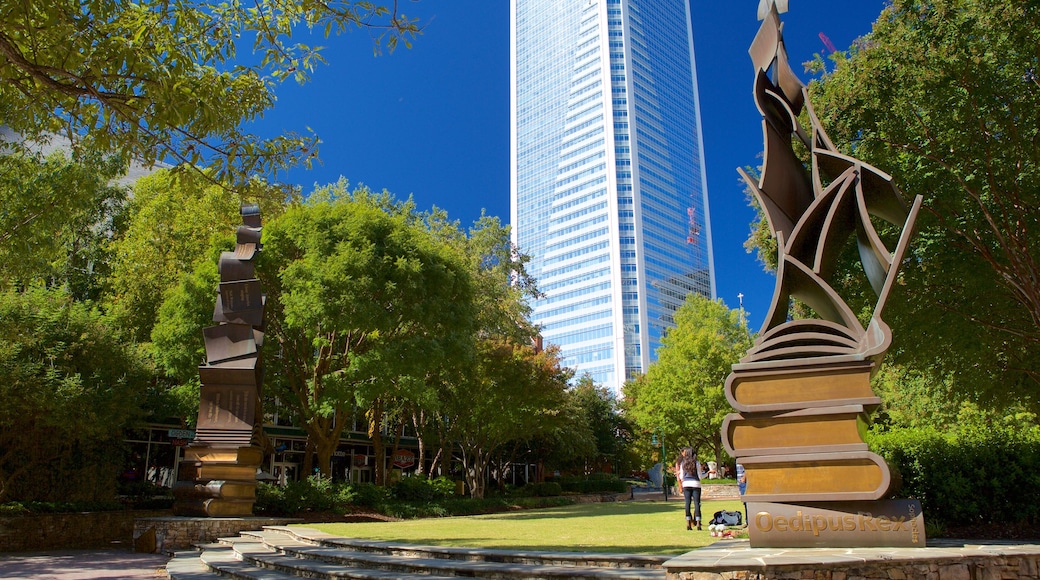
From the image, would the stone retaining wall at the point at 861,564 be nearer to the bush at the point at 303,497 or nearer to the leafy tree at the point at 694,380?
the bush at the point at 303,497

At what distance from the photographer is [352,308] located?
19.2 meters

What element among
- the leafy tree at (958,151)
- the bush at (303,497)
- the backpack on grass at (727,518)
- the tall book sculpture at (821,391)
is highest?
the leafy tree at (958,151)

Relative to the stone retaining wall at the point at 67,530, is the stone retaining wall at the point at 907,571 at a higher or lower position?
higher

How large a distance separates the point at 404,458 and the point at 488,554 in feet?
114

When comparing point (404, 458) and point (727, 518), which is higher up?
point (727, 518)

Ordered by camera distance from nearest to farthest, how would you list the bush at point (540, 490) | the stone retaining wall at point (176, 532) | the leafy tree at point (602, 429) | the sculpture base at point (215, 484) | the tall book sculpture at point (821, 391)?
the tall book sculpture at point (821, 391), the stone retaining wall at point (176, 532), the sculpture base at point (215, 484), the bush at point (540, 490), the leafy tree at point (602, 429)

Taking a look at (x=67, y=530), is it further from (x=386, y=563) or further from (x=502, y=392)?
(x=502, y=392)

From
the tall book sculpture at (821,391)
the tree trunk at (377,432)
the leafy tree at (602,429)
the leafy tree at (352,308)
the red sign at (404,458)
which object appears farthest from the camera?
the leafy tree at (602,429)

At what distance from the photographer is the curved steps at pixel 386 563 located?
7.41 meters

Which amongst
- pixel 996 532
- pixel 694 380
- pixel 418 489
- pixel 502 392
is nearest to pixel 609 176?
pixel 694 380

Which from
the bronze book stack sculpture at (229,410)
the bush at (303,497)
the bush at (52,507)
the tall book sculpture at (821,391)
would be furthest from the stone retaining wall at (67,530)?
the tall book sculpture at (821,391)

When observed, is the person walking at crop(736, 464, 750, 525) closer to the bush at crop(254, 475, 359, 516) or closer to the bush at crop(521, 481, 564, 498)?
the bush at crop(254, 475, 359, 516)

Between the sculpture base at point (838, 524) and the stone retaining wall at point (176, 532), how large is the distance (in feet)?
39.8

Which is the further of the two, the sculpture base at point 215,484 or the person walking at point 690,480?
the sculpture base at point 215,484
